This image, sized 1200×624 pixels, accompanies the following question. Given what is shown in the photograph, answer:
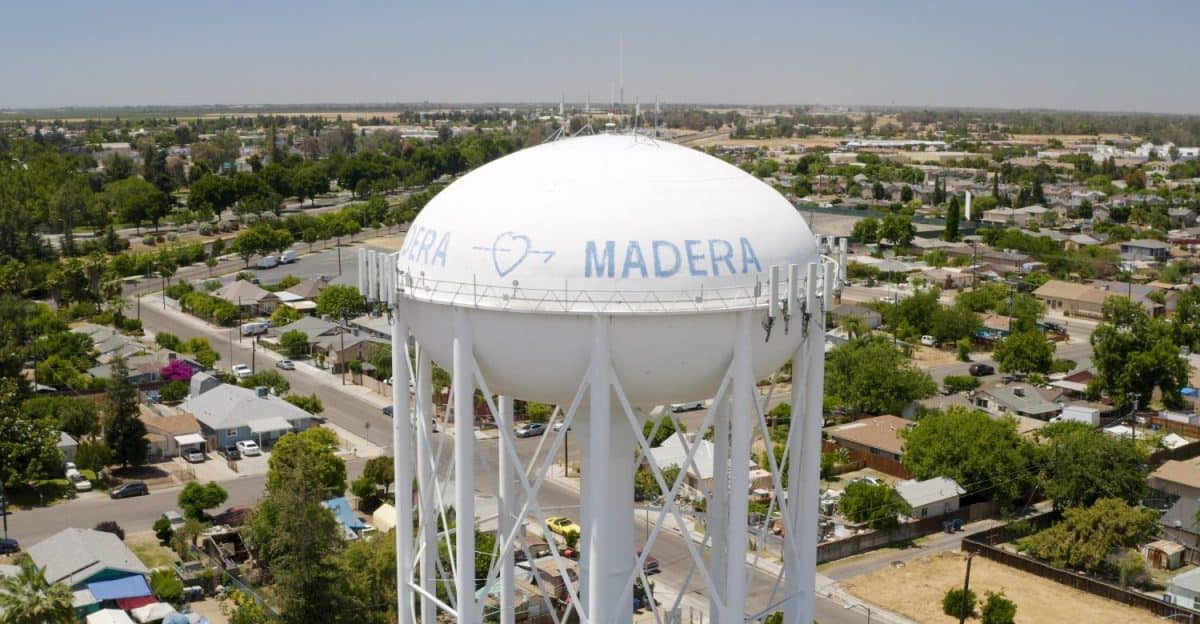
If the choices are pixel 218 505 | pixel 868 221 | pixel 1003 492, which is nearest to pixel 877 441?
pixel 1003 492

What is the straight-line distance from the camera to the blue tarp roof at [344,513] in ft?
133

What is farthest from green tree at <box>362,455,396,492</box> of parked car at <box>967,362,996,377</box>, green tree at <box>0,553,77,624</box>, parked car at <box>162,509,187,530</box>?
parked car at <box>967,362,996,377</box>

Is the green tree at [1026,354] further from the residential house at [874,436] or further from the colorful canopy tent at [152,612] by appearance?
the colorful canopy tent at [152,612]

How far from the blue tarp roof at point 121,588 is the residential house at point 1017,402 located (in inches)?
1561

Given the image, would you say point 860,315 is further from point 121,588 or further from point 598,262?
point 598,262

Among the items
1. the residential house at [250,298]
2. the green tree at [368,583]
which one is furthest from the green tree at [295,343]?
the green tree at [368,583]

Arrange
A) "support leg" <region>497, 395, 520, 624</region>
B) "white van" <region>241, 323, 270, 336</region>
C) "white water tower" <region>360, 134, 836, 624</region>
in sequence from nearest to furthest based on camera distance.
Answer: "white water tower" <region>360, 134, 836, 624</region> < "support leg" <region>497, 395, 520, 624</region> < "white van" <region>241, 323, 270, 336</region>

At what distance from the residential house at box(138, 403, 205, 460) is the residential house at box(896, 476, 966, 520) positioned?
30.3 metres

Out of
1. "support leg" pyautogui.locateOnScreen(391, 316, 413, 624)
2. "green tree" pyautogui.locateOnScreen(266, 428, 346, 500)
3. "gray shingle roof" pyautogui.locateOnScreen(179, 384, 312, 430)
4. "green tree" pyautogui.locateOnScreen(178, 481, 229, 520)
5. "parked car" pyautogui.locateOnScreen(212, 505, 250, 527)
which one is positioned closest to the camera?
"support leg" pyautogui.locateOnScreen(391, 316, 413, 624)

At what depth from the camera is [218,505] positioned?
43312 millimetres

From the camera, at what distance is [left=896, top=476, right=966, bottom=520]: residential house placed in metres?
42.0

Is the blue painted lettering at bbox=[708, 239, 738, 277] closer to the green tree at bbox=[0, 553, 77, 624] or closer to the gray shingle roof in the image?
the green tree at bbox=[0, 553, 77, 624]

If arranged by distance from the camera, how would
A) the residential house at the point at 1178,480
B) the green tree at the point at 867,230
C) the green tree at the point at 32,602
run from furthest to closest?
the green tree at the point at 867,230 < the residential house at the point at 1178,480 < the green tree at the point at 32,602

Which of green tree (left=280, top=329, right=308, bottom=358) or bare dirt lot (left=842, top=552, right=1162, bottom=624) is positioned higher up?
green tree (left=280, top=329, right=308, bottom=358)
